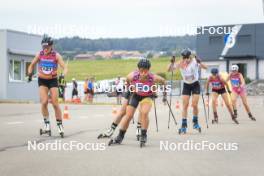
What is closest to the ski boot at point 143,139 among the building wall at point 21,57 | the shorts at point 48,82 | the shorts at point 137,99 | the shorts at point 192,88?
the shorts at point 137,99

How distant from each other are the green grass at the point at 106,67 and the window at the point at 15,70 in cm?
3664

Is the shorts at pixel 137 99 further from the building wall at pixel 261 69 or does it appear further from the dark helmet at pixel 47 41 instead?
the building wall at pixel 261 69

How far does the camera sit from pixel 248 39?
80688mm

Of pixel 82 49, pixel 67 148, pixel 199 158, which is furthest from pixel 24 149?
pixel 82 49

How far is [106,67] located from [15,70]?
53.8 metres

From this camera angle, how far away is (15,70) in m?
45.3

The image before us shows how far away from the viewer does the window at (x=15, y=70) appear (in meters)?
44.5

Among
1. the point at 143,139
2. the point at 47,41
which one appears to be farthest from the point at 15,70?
the point at 143,139

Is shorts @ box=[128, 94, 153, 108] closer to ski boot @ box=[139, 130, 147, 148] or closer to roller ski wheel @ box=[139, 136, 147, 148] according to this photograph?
ski boot @ box=[139, 130, 147, 148]

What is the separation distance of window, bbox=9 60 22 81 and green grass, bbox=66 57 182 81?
3664 centimetres

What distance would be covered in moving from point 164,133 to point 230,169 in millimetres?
6408

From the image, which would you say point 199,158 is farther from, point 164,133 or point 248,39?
point 248,39

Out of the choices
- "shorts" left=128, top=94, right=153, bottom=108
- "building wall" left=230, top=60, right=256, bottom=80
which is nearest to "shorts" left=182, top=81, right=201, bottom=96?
"shorts" left=128, top=94, right=153, bottom=108

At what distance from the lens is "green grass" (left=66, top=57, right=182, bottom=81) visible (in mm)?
87750
